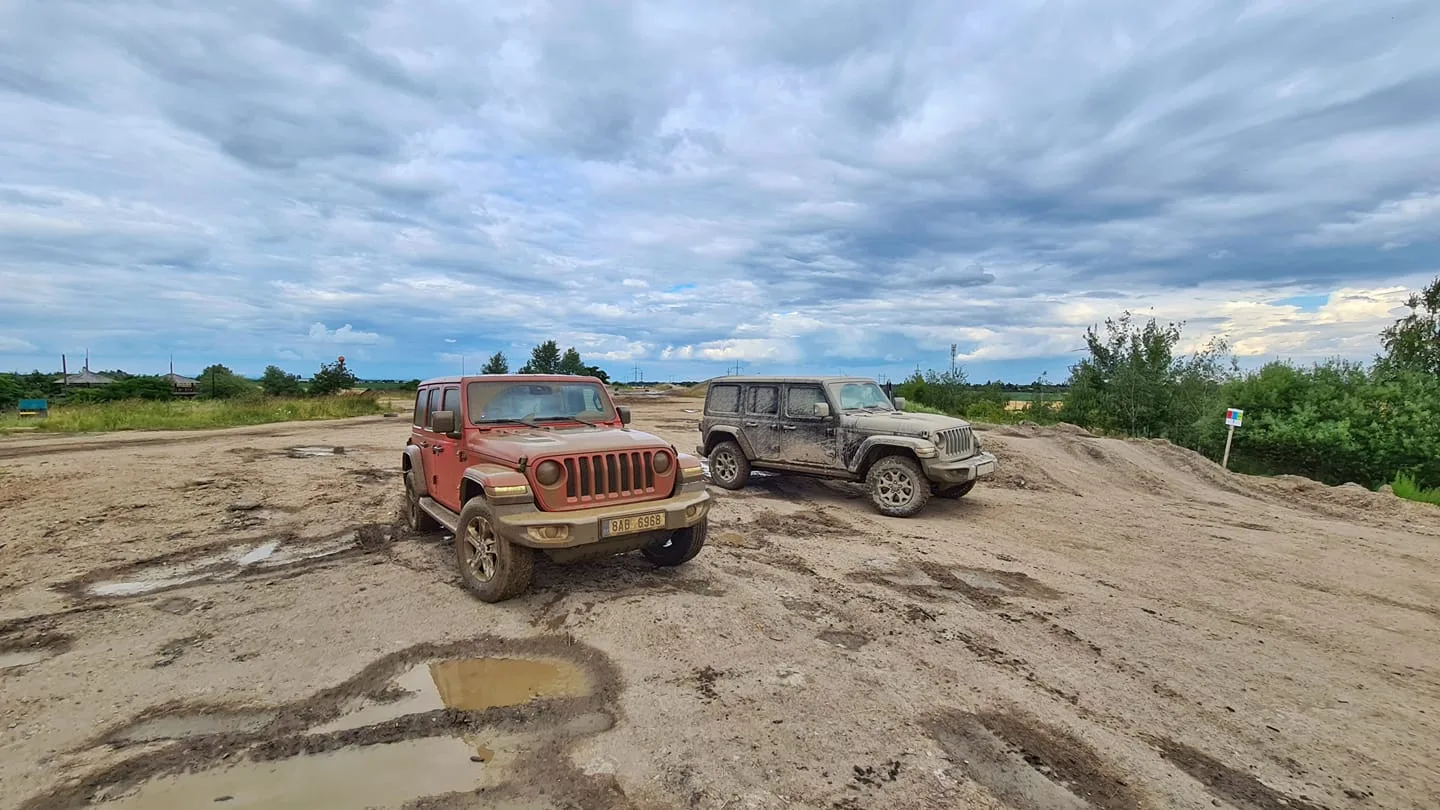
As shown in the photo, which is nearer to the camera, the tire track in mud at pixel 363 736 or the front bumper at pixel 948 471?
the tire track in mud at pixel 363 736

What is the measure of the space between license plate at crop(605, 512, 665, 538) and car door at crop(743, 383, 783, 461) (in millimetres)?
4944

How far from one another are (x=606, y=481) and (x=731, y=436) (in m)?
5.52

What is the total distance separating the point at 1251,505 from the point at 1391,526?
1.66 metres

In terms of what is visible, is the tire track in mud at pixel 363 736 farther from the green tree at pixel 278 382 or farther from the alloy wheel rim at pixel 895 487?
the green tree at pixel 278 382

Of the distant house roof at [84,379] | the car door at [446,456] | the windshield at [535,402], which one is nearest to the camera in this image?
the car door at [446,456]

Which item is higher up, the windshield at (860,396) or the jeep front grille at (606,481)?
the windshield at (860,396)

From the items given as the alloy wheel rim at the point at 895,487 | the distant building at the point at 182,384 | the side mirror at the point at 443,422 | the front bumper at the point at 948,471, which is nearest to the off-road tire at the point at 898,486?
the alloy wheel rim at the point at 895,487

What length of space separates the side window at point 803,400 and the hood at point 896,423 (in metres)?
0.48

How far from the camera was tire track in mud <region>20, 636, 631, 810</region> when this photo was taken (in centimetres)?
286

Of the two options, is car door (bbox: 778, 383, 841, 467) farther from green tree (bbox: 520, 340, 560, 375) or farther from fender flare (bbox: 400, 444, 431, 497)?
green tree (bbox: 520, 340, 560, 375)

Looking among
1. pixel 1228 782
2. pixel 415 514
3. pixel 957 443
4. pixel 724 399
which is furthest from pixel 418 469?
pixel 1228 782

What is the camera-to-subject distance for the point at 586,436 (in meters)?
5.68

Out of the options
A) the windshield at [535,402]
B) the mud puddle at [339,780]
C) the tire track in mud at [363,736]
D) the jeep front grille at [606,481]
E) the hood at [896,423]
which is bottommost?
the mud puddle at [339,780]

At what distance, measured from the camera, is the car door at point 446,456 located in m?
6.00
